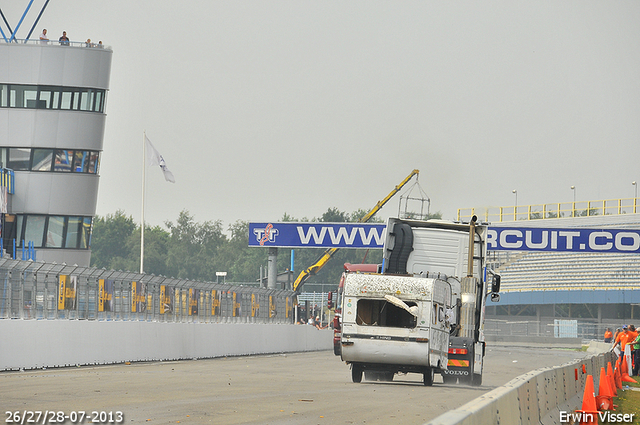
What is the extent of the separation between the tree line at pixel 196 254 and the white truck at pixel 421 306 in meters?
116

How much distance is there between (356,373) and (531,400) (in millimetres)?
9886

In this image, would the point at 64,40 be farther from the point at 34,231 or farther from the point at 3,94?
the point at 34,231

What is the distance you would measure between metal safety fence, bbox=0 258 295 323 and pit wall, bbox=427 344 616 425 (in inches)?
497

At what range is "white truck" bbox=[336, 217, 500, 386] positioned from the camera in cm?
1947

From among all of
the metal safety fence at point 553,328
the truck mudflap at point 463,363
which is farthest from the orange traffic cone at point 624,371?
the metal safety fence at point 553,328

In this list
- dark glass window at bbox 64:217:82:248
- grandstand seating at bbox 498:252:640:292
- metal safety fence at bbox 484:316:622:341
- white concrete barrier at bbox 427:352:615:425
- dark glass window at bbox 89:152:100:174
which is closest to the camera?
white concrete barrier at bbox 427:352:615:425

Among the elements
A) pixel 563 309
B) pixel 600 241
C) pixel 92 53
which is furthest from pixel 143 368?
pixel 563 309

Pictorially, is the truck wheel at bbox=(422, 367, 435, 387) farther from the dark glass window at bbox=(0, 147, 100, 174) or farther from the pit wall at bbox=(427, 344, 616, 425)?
the dark glass window at bbox=(0, 147, 100, 174)

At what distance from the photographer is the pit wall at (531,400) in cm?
702

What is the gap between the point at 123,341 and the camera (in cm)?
2628

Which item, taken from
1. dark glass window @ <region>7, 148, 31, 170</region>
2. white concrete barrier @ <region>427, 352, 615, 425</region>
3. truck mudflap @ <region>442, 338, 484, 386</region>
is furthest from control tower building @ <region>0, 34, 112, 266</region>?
white concrete barrier @ <region>427, 352, 615, 425</region>

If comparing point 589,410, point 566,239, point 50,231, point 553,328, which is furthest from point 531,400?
point 553,328

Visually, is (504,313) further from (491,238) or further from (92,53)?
(92,53)

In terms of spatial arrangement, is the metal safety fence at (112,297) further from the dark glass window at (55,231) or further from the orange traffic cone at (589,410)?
the dark glass window at (55,231)
